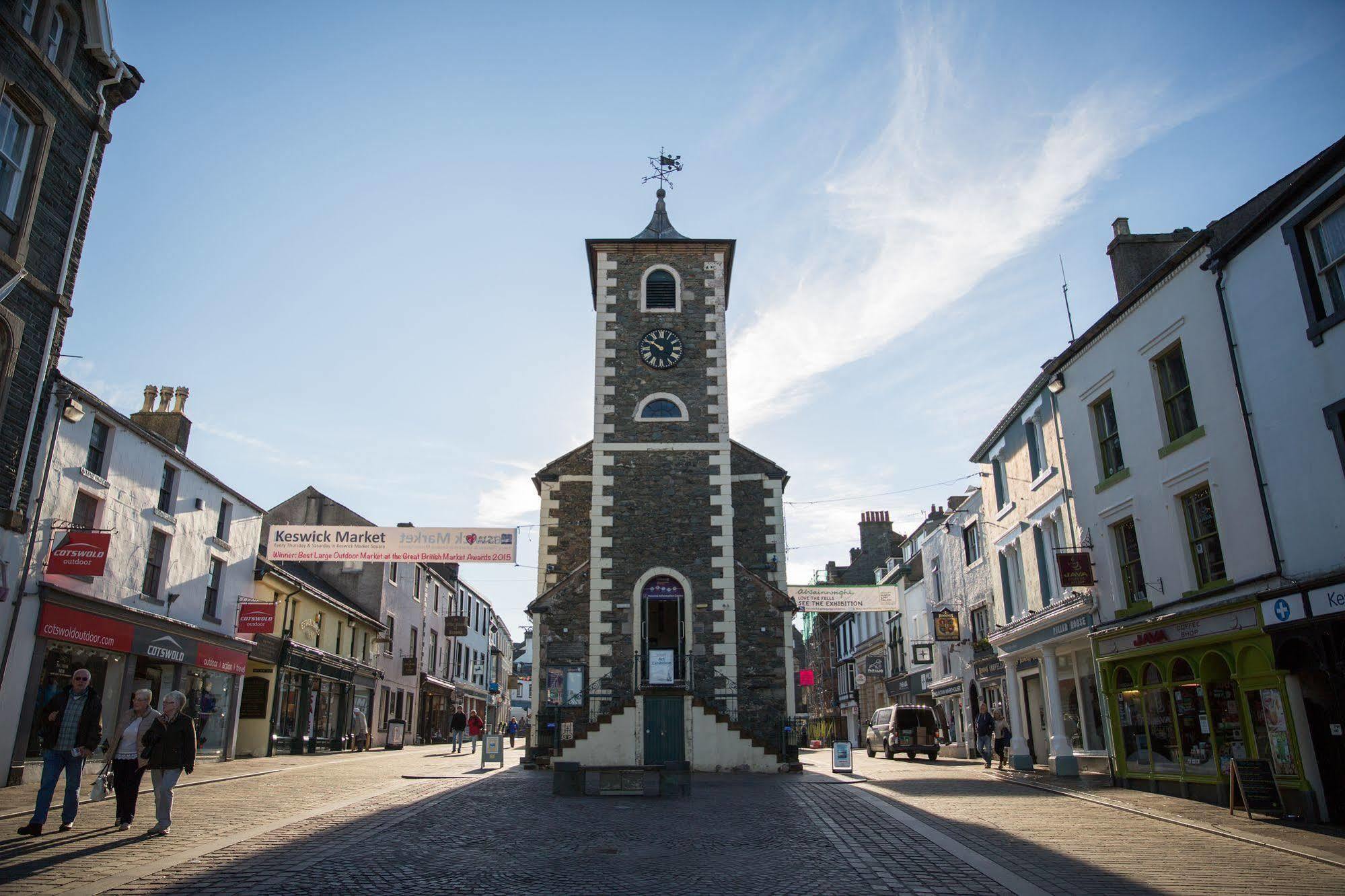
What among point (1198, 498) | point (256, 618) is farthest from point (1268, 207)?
point (256, 618)

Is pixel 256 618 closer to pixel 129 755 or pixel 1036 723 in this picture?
pixel 129 755

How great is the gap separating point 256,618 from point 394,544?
5150 mm

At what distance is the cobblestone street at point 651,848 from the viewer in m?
8.30

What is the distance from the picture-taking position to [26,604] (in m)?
16.4

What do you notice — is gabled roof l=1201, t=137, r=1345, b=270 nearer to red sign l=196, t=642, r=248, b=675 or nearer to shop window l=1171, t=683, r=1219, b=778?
shop window l=1171, t=683, r=1219, b=778

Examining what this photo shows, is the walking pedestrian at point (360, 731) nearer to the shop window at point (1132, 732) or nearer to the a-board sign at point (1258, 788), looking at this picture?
the shop window at point (1132, 732)

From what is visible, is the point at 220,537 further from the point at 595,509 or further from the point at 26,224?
the point at 26,224

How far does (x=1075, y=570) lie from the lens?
1898 cm

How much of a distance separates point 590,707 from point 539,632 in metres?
2.64

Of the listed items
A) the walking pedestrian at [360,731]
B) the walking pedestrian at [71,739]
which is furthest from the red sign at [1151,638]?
the walking pedestrian at [360,731]

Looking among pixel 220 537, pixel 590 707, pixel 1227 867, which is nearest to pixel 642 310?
pixel 590 707

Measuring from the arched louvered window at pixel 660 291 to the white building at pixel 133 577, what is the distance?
14218 millimetres

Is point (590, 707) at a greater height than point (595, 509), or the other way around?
point (595, 509)

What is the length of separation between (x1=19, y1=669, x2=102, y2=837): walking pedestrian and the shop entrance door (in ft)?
71.8
